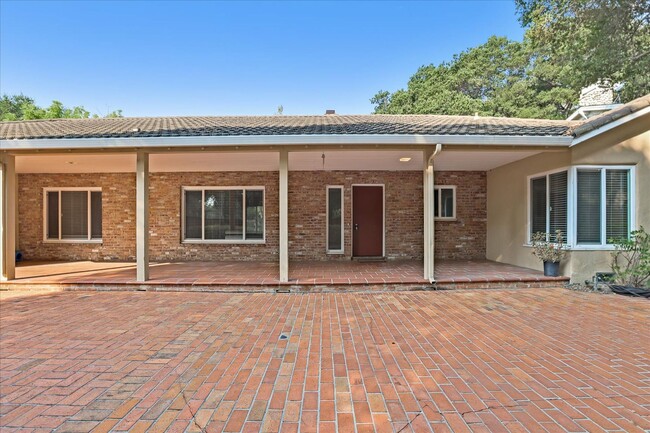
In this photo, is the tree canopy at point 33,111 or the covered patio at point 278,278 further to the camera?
the tree canopy at point 33,111

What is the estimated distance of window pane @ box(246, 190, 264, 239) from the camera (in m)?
8.98

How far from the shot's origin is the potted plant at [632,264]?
5.68 meters

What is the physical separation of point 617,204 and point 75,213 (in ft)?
44.7

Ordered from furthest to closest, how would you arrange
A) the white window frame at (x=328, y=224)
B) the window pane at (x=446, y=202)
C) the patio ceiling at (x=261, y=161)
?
the window pane at (x=446, y=202) < the white window frame at (x=328, y=224) < the patio ceiling at (x=261, y=161)

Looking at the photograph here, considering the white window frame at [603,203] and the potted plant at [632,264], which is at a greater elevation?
the white window frame at [603,203]

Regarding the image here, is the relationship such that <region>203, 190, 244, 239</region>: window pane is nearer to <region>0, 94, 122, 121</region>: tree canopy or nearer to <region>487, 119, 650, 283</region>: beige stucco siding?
<region>487, 119, 650, 283</region>: beige stucco siding

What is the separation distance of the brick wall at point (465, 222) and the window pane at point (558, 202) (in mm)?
2369

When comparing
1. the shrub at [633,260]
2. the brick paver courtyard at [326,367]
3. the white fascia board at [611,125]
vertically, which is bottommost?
the brick paver courtyard at [326,367]

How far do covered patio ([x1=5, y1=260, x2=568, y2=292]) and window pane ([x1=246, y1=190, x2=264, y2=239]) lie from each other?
132 centimetres

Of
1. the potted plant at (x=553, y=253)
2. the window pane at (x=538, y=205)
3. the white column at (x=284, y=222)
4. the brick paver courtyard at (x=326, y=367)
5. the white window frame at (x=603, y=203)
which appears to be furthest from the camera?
the window pane at (x=538, y=205)

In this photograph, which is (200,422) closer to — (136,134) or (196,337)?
(196,337)

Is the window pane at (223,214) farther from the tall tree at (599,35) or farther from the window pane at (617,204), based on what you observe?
the tall tree at (599,35)

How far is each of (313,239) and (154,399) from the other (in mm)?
6517

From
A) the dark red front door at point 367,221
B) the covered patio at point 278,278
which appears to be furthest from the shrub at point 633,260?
the dark red front door at point 367,221
